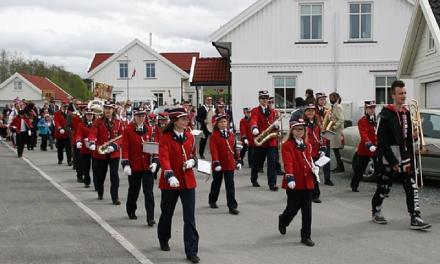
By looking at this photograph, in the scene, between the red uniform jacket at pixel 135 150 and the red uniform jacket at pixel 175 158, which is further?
the red uniform jacket at pixel 135 150

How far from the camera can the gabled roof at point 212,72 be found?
29938 mm

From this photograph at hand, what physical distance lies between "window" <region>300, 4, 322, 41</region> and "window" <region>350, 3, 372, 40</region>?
1.40 metres

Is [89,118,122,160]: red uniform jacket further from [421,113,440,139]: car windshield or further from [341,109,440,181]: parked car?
[421,113,440,139]: car windshield

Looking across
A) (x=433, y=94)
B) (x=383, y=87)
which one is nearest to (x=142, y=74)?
(x=383, y=87)

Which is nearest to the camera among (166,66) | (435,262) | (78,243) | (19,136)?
(435,262)

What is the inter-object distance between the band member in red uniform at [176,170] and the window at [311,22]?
791 inches

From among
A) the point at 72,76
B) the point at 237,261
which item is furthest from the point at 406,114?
the point at 72,76

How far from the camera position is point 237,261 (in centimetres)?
692

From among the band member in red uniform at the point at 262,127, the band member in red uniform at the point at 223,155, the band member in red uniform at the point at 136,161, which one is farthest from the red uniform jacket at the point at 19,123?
the band member in red uniform at the point at 136,161

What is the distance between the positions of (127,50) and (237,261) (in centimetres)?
5721

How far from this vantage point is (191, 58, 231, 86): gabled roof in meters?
29.9

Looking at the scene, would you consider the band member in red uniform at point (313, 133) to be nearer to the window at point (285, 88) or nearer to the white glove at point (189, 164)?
the white glove at point (189, 164)

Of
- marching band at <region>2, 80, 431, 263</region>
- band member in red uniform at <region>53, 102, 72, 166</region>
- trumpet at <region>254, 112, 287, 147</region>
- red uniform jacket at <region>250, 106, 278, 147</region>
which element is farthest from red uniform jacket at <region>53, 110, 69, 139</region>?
trumpet at <region>254, 112, 287, 147</region>

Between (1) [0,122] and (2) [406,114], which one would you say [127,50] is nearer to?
(1) [0,122]
